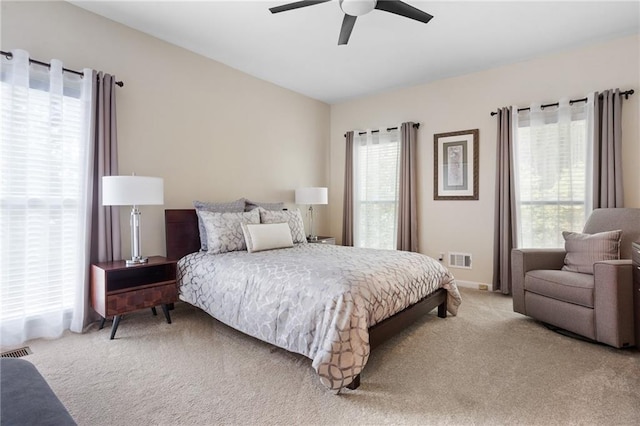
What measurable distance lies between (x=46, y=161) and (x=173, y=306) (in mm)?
1734

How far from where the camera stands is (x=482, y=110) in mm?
4191

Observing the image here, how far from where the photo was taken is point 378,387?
1979 mm

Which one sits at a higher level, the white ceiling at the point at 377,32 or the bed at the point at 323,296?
the white ceiling at the point at 377,32

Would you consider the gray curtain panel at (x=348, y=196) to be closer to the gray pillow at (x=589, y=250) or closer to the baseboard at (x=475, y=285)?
the baseboard at (x=475, y=285)

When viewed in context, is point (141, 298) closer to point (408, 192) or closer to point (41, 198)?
point (41, 198)

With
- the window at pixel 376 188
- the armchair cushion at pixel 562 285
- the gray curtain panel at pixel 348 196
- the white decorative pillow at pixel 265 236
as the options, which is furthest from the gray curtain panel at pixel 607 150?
the white decorative pillow at pixel 265 236

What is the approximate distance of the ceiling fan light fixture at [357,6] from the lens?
2381 mm

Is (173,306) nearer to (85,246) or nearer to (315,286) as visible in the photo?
(85,246)

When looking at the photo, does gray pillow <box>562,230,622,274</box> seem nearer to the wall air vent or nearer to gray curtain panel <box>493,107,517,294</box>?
gray curtain panel <box>493,107,517,294</box>

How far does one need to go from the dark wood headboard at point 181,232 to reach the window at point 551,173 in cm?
378

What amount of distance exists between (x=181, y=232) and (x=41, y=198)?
1.19m

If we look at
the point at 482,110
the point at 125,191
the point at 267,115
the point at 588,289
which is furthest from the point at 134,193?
the point at 482,110

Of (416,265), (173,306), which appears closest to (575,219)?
(416,265)

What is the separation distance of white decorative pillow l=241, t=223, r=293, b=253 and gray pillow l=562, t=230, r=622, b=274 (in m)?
2.68
